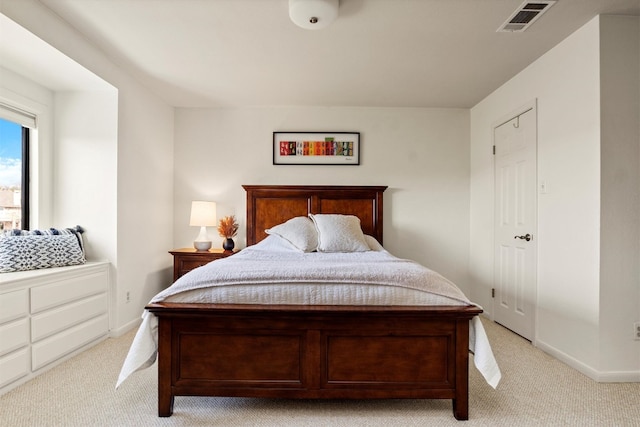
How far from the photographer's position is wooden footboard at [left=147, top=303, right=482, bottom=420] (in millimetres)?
1702

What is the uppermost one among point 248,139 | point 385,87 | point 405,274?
point 385,87

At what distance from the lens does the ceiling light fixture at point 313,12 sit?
1961 mm

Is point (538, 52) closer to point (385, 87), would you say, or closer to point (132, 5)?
point (385, 87)

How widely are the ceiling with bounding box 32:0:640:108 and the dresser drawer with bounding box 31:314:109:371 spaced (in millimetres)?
2158

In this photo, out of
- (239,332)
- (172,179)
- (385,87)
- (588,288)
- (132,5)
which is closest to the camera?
(239,332)

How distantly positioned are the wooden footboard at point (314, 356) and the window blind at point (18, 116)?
7.06 ft

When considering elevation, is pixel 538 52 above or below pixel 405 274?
above

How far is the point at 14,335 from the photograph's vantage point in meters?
2.03

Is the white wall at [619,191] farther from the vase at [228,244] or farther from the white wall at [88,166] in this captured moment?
the white wall at [88,166]

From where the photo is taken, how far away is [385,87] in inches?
131

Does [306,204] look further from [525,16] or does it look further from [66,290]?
[525,16]

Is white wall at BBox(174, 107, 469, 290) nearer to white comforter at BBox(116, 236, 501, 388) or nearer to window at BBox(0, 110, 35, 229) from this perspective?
window at BBox(0, 110, 35, 229)

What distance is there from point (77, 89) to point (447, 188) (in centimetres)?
384

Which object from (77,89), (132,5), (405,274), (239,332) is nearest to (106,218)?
(77,89)
